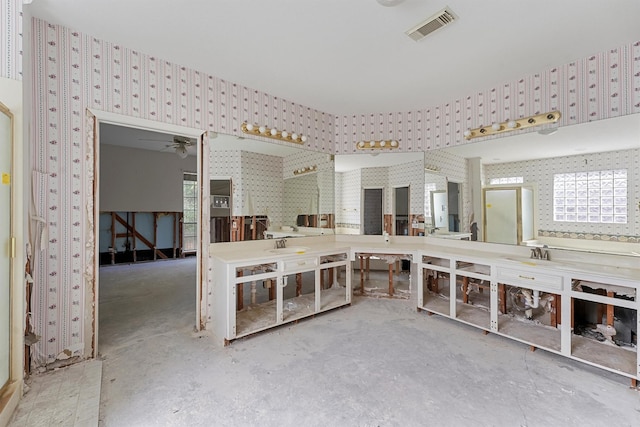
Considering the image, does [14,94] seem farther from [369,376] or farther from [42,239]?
[369,376]

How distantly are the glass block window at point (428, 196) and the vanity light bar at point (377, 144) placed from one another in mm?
677

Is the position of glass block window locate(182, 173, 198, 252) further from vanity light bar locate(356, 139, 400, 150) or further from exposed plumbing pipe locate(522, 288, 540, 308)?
exposed plumbing pipe locate(522, 288, 540, 308)

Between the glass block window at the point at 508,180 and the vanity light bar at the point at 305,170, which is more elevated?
the vanity light bar at the point at 305,170

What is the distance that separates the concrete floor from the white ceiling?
Answer: 8.30 feet

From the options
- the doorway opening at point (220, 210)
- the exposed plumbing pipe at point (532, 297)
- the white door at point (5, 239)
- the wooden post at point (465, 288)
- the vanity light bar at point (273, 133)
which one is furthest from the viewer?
the wooden post at point (465, 288)

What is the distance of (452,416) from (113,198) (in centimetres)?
705

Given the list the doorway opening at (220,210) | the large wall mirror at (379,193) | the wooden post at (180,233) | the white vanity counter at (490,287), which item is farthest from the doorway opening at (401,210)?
the wooden post at (180,233)

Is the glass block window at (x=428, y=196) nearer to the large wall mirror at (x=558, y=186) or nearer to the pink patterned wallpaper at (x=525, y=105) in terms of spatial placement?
the large wall mirror at (x=558, y=186)

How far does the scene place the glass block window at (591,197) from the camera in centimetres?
232

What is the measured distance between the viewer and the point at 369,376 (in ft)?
6.66

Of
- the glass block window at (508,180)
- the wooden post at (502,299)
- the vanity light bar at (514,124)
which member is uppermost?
the vanity light bar at (514,124)

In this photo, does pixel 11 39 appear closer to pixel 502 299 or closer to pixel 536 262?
pixel 536 262

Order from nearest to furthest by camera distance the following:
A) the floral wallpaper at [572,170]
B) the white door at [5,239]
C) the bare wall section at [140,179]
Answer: the white door at [5,239] < the floral wallpaper at [572,170] < the bare wall section at [140,179]

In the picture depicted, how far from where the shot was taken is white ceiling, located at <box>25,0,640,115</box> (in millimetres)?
1910
